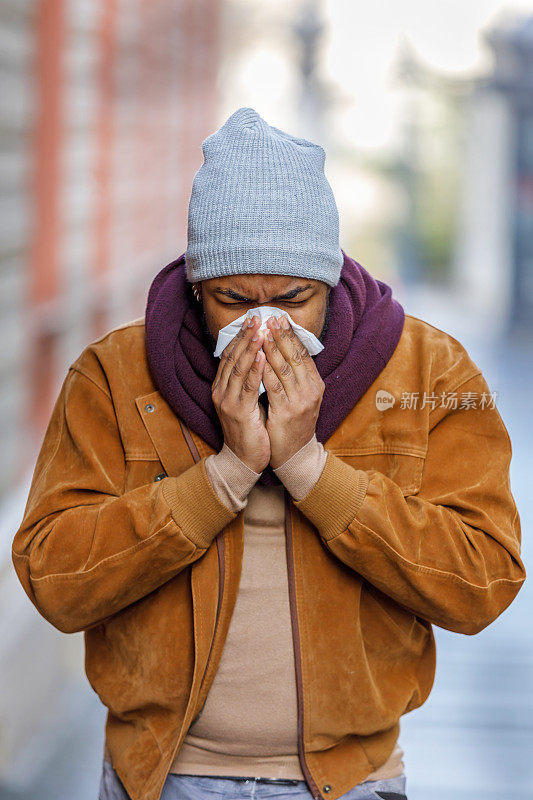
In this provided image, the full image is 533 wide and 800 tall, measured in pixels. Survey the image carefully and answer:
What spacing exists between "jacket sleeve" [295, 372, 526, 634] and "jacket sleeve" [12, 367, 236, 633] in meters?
0.19

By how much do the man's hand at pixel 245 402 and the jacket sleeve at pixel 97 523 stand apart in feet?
0.27

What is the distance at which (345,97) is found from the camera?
17000mm

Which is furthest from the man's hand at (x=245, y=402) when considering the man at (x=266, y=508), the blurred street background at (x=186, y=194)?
the blurred street background at (x=186, y=194)

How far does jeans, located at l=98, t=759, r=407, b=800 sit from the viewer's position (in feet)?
6.19

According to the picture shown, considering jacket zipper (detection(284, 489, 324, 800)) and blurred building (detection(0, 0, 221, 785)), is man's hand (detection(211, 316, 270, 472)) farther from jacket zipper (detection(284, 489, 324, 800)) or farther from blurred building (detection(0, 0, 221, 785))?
blurred building (detection(0, 0, 221, 785))

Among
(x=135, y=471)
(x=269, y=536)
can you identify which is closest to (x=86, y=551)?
(x=135, y=471)

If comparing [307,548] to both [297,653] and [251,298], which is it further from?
[251,298]

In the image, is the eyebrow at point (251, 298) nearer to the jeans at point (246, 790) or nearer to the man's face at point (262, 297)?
the man's face at point (262, 297)

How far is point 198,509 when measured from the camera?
176 centimetres

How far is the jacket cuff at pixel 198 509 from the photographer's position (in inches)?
69.2

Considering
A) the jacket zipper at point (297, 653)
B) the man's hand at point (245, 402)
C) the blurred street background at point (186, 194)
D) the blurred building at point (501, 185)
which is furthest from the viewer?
the blurred building at point (501, 185)

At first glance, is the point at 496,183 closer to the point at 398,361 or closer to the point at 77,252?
the point at 77,252

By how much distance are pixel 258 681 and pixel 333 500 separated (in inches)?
14.6

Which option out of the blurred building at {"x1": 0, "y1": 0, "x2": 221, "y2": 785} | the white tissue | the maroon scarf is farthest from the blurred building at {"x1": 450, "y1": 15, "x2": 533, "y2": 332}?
the white tissue
